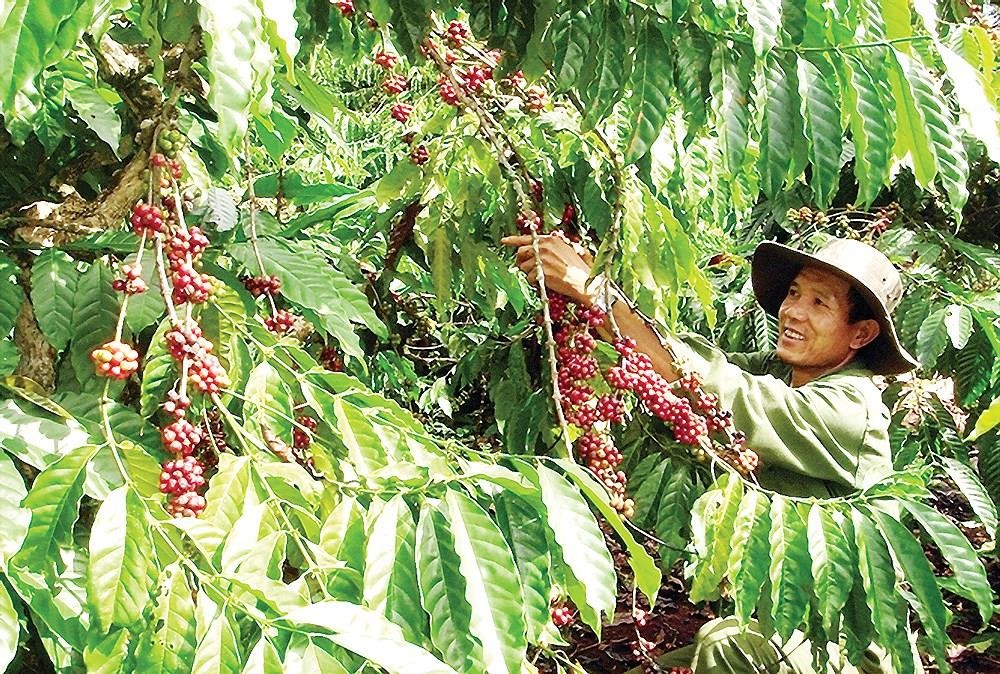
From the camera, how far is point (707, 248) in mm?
2975

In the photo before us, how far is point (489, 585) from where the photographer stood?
2.59 feet

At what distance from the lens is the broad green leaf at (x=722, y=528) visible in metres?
1.32

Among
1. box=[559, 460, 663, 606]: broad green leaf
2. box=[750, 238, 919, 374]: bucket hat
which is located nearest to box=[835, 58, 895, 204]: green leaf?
box=[559, 460, 663, 606]: broad green leaf

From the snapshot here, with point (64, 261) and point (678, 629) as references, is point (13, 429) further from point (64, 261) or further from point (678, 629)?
point (678, 629)

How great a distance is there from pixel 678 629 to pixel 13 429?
3.29 meters

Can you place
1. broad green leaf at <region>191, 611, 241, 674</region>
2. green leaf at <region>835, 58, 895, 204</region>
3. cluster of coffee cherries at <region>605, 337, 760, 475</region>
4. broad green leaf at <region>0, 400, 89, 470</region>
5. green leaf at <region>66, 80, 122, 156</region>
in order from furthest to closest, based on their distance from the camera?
cluster of coffee cherries at <region>605, 337, 760, 475</region> → green leaf at <region>66, 80, 122, 156</region> → green leaf at <region>835, 58, 895, 204</region> → broad green leaf at <region>0, 400, 89, 470</region> → broad green leaf at <region>191, 611, 241, 674</region>

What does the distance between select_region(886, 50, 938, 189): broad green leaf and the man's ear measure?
4.48 ft

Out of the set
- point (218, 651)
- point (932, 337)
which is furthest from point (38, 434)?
point (932, 337)

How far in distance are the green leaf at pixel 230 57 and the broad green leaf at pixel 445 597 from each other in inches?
14.8

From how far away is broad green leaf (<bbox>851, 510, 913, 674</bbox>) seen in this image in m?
1.24

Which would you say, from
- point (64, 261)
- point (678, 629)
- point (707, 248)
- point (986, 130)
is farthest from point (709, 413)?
point (678, 629)

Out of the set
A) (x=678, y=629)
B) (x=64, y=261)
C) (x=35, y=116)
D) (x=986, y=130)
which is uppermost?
(x=986, y=130)

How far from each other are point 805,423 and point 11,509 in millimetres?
1559

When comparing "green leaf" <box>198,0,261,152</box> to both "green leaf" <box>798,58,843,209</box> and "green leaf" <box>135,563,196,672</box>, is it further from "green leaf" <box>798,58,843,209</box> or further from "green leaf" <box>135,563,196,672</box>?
"green leaf" <box>798,58,843,209</box>
